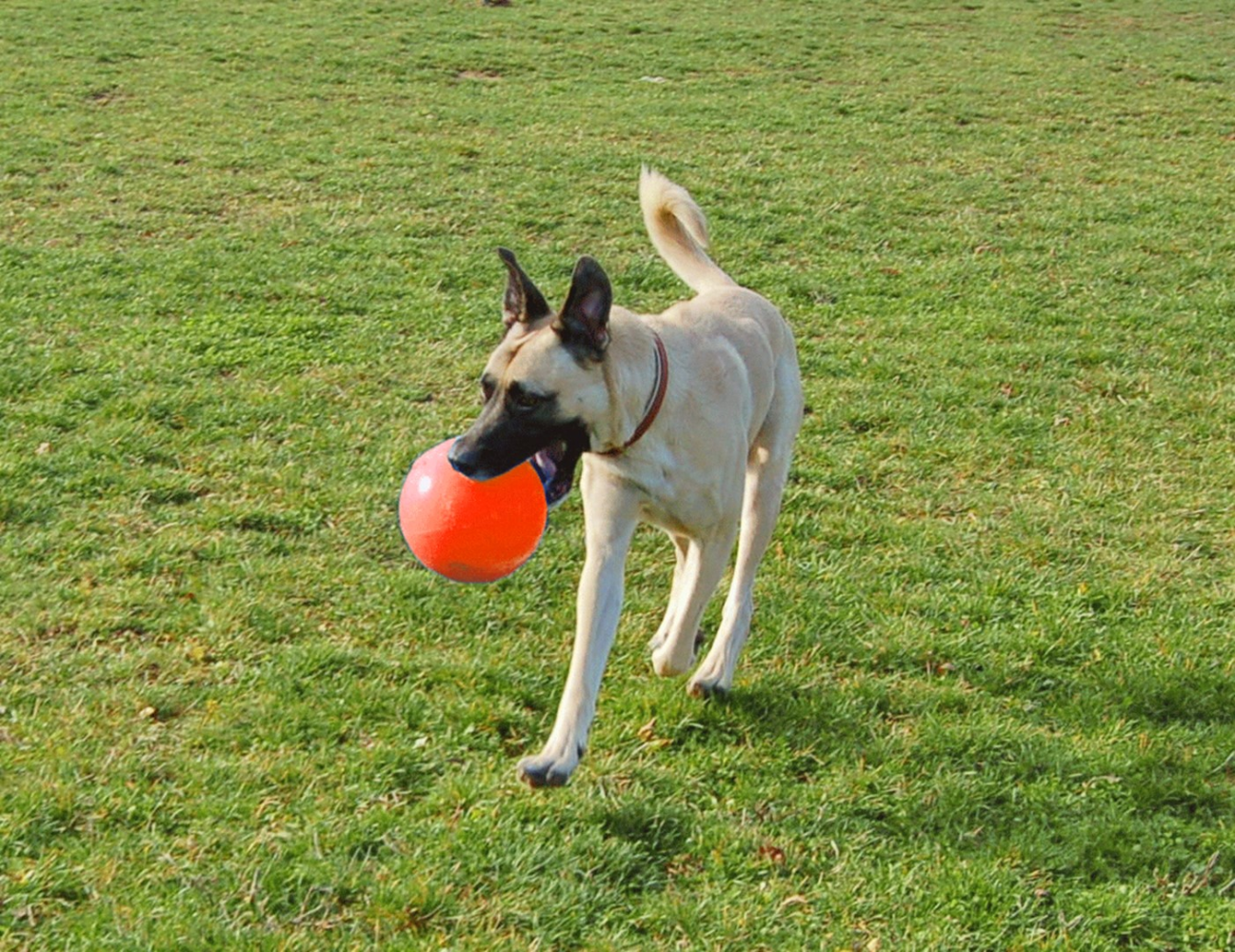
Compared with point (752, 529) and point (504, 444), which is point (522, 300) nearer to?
point (504, 444)

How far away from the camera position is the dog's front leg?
→ 408 centimetres

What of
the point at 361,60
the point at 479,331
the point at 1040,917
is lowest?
the point at 1040,917

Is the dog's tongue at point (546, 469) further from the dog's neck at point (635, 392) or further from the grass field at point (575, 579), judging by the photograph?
the grass field at point (575, 579)

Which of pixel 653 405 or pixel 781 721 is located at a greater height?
pixel 653 405

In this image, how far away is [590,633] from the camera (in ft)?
14.2

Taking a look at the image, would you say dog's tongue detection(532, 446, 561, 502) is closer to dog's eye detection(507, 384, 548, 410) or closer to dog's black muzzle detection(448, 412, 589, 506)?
dog's black muzzle detection(448, 412, 589, 506)

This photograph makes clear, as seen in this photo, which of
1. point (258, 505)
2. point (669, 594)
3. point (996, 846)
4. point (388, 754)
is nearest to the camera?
point (996, 846)

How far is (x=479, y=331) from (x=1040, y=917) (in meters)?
5.33

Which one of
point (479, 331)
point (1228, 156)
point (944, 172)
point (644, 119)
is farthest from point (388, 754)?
point (1228, 156)

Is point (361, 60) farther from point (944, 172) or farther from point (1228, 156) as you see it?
point (1228, 156)

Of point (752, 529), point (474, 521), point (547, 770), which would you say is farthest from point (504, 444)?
point (752, 529)

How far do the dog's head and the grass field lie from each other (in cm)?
Result: 102

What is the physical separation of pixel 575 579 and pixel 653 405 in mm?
1494

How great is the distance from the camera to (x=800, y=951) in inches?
143
